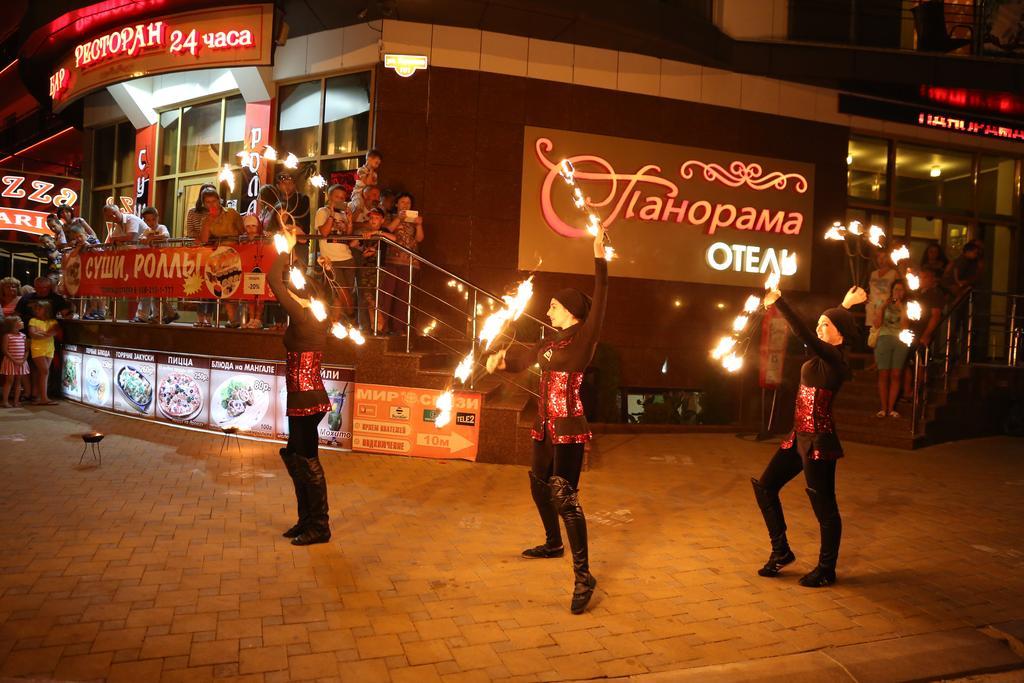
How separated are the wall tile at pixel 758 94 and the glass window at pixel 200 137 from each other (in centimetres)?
1014

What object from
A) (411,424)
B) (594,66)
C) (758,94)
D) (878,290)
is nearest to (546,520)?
(411,424)

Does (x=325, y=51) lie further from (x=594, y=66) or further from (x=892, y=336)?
(x=892, y=336)

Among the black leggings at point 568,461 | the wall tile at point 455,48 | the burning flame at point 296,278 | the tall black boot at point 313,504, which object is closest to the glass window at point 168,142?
the wall tile at point 455,48

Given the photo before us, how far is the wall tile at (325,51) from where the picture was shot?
12203 millimetres

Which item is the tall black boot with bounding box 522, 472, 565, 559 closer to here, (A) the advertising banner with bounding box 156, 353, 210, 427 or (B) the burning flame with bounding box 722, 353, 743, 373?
(B) the burning flame with bounding box 722, 353, 743, 373

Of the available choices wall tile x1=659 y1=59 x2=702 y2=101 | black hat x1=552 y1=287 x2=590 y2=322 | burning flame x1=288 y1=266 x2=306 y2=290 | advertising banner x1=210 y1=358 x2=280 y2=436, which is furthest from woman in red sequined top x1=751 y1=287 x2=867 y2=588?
wall tile x1=659 y1=59 x2=702 y2=101

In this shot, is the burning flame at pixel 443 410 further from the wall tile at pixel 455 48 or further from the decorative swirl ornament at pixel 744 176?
the decorative swirl ornament at pixel 744 176

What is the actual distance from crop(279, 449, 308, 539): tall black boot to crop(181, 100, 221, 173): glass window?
10619 millimetres

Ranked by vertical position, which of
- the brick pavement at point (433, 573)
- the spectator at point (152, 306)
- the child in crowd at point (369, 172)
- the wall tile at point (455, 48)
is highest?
the wall tile at point (455, 48)

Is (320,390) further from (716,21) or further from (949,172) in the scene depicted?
(949,172)

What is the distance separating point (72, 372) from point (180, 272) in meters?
3.88

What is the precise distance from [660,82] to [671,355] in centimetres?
475

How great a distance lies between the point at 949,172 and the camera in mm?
15578

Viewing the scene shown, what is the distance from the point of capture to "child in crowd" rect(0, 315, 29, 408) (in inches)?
449
